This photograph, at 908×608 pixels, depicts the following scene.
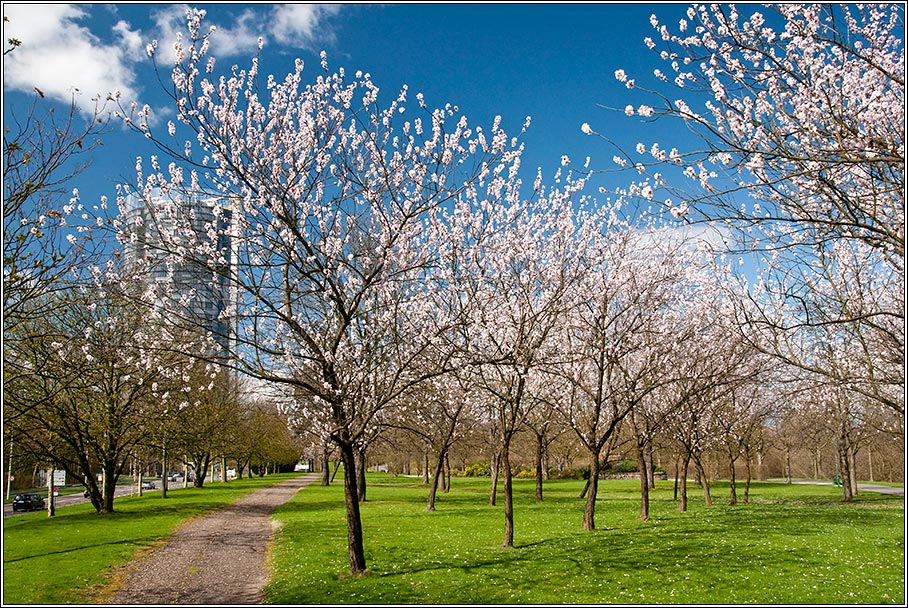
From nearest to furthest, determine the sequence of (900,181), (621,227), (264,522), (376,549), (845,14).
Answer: (900,181)
(845,14)
(376,549)
(621,227)
(264,522)

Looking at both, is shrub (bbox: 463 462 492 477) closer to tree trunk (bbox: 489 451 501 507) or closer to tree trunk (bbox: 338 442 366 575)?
tree trunk (bbox: 489 451 501 507)

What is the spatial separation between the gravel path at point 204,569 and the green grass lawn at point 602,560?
455 millimetres

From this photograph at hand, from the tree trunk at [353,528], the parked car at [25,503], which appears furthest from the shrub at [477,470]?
the tree trunk at [353,528]

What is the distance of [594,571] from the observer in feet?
33.8

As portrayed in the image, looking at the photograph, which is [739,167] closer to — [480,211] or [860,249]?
[860,249]

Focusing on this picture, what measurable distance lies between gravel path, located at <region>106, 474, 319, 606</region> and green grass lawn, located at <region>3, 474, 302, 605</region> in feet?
1.59

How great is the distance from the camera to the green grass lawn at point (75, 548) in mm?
9852

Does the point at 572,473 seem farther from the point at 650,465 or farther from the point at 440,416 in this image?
the point at 440,416

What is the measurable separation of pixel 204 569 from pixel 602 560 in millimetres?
7044

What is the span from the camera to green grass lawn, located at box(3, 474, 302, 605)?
985 cm

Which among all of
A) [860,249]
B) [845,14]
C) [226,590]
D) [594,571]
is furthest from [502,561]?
[845,14]

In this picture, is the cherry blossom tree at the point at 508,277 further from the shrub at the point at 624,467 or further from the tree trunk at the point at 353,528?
the shrub at the point at 624,467

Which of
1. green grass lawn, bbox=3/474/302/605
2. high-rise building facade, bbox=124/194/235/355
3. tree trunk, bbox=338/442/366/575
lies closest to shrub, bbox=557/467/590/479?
green grass lawn, bbox=3/474/302/605

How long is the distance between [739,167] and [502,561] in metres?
8.13
